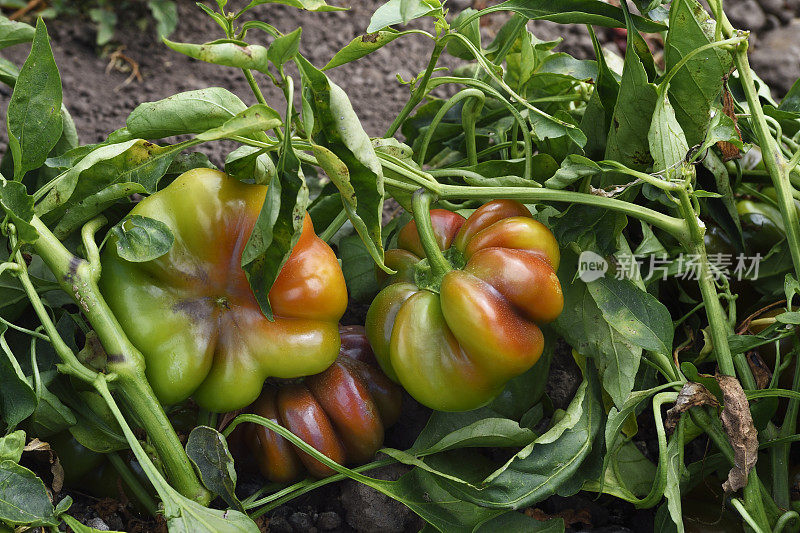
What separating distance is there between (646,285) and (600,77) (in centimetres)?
37

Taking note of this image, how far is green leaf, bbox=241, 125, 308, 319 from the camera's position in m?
0.92

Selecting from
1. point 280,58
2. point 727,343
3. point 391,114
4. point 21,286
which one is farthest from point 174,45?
point 391,114

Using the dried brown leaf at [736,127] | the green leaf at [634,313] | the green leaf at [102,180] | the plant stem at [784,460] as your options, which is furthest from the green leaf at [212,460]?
the dried brown leaf at [736,127]

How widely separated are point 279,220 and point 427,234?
0.80ft

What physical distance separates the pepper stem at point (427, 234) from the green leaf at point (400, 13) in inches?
9.6

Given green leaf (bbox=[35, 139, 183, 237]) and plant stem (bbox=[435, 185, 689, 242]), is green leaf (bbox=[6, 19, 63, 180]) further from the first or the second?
plant stem (bbox=[435, 185, 689, 242])

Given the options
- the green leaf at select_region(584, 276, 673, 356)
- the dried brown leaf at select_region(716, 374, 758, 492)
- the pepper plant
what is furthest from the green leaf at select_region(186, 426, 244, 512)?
the dried brown leaf at select_region(716, 374, 758, 492)

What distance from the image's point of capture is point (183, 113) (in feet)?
3.43

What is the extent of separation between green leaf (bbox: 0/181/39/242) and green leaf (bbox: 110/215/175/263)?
0.34ft

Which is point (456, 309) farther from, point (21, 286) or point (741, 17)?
point (741, 17)

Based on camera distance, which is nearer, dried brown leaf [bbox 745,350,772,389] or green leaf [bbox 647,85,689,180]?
green leaf [bbox 647,85,689,180]

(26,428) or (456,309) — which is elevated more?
(456,309)

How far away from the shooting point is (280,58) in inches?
35.6

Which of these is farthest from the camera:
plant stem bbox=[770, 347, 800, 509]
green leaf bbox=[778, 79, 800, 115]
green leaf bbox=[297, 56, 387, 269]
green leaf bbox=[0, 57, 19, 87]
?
green leaf bbox=[778, 79, 800, 115]
